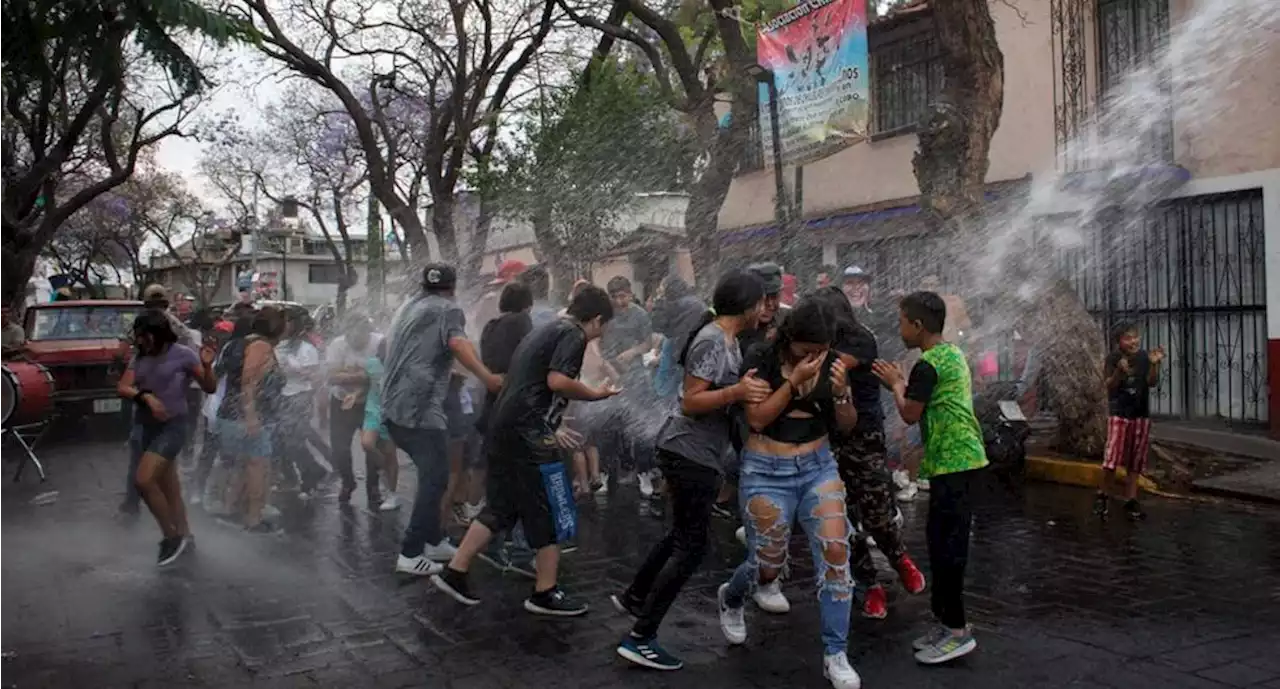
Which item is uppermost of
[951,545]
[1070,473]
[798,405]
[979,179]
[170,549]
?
[979,179]

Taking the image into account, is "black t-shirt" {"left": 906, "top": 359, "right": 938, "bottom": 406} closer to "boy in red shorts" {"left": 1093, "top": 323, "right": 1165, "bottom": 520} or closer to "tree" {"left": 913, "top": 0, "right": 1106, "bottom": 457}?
"boy in red shorts" {"left": 1093, "top": 323, "right": 1165, "bottom": 520}

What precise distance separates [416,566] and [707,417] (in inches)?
95.8

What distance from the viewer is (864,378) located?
17.8 feet

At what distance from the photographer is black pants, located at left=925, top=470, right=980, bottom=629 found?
4.66 metres

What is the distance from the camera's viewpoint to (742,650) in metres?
4.92

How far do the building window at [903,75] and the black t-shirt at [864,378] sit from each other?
36.9 feet

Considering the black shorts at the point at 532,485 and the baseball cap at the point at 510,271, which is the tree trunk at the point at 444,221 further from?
the black shorts at the point at 532,485

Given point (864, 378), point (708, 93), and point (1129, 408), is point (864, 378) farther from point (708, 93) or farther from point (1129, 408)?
point (708, 93)

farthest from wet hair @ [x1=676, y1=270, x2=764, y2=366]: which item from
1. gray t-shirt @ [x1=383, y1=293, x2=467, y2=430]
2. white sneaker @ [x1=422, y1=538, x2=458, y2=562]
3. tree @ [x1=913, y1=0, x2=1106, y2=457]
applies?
tree @ [x1=913, y1=0, x2=1106, y2=457]

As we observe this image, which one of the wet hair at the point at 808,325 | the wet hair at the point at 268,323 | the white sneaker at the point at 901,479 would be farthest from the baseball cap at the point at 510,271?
the wet hair at the point at 808,325

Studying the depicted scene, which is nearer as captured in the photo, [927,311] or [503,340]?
[927,311]

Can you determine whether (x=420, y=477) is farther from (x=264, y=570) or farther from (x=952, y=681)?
(x=952, y=681)

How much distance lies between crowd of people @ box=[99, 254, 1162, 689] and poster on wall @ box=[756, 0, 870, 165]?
15.7ft

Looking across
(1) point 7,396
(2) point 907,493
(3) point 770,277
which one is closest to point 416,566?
(3) point 770,277
